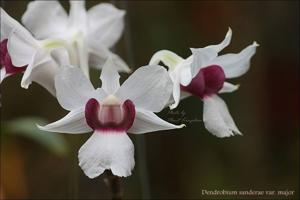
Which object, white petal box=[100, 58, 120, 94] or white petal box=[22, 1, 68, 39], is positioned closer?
white petal box=[100, 58, 120, 94]

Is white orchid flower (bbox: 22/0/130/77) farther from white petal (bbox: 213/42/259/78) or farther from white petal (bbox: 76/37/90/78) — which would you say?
white petal (bbox: 213/42/259/78)

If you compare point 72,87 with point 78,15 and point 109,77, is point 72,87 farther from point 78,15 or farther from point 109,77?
point 78,15

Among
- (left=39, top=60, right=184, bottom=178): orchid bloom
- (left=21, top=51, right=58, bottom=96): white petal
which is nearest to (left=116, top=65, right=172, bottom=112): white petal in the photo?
(left=39, top=60, right=184, bottom=178): orchid bloom

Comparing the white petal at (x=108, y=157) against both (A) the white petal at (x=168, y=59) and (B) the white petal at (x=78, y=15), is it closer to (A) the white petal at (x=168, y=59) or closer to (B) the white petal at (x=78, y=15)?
(A) the white petal at (x=168, y=59)

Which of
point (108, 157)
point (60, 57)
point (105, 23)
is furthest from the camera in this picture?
point (105, 23)

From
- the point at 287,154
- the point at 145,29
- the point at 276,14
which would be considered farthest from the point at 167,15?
the point at 287,154

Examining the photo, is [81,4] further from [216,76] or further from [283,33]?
[283,33]

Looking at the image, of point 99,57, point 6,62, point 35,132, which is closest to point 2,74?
point 6,62
